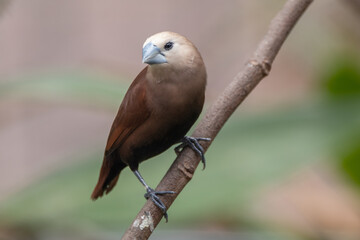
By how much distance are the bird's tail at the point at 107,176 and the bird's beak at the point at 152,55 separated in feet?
1.71

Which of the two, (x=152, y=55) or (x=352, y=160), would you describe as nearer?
(x=152, y=55)

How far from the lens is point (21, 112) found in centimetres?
582

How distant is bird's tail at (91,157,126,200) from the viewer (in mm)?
2359

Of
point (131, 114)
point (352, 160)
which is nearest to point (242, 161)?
point (352, 160)

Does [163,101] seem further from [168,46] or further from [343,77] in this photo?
[343,77]

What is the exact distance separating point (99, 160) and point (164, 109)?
2.76 feet

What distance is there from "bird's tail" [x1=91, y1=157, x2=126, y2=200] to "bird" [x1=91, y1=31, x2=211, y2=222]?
0.16 m

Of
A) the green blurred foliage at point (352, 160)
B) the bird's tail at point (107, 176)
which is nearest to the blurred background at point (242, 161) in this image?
the green blurred foliage at point (352, 160)

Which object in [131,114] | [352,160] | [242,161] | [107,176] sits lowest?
[352,160]

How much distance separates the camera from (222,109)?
191cm

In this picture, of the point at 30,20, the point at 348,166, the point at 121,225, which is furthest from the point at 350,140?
the point at 30,20

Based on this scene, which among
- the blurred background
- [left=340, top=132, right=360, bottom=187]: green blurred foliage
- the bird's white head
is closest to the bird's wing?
the bird's white head

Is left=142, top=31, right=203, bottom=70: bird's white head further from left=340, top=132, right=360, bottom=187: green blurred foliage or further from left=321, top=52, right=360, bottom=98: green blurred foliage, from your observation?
left=321, top=52, right=360, bottom=98: green blurred foliage

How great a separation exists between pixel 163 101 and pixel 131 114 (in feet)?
0.49
